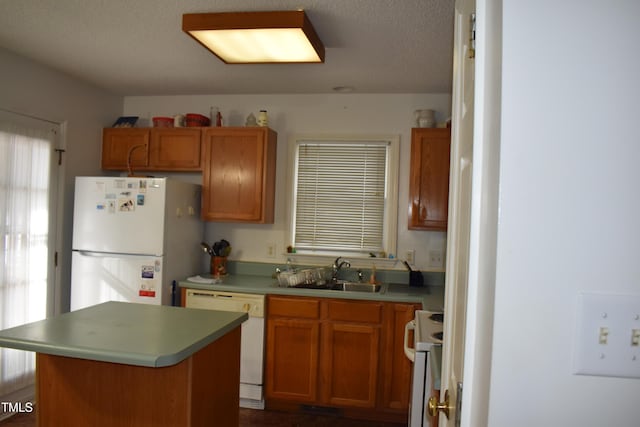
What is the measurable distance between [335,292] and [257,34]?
5.83 feet

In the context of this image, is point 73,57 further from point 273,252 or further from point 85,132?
point 273,252

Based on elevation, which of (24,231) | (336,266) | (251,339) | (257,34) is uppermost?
(257,34)

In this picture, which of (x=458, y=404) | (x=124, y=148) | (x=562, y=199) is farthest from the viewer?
(x=124, y=148)

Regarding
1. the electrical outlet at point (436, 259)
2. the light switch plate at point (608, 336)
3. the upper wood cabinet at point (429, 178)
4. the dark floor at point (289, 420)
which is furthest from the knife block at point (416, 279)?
the light switch plate at point (608, 336)

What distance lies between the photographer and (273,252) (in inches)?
148

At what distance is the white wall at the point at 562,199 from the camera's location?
658 mm

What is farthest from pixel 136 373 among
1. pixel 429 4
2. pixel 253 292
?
pixel 429 4

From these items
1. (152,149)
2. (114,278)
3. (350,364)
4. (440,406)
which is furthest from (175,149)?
(440,406)

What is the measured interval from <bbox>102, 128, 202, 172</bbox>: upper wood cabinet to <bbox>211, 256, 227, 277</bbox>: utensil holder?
2.53 ft

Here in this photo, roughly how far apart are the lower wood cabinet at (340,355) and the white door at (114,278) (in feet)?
2.85

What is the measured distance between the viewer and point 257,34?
219cm

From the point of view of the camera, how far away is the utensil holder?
3584 mm

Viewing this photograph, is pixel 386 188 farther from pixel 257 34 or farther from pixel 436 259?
pixel 257 34

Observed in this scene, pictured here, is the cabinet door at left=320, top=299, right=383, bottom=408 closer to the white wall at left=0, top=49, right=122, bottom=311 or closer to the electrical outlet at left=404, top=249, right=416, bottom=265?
the electrical outlet at left=404, top=249, right=416, bottom=265
